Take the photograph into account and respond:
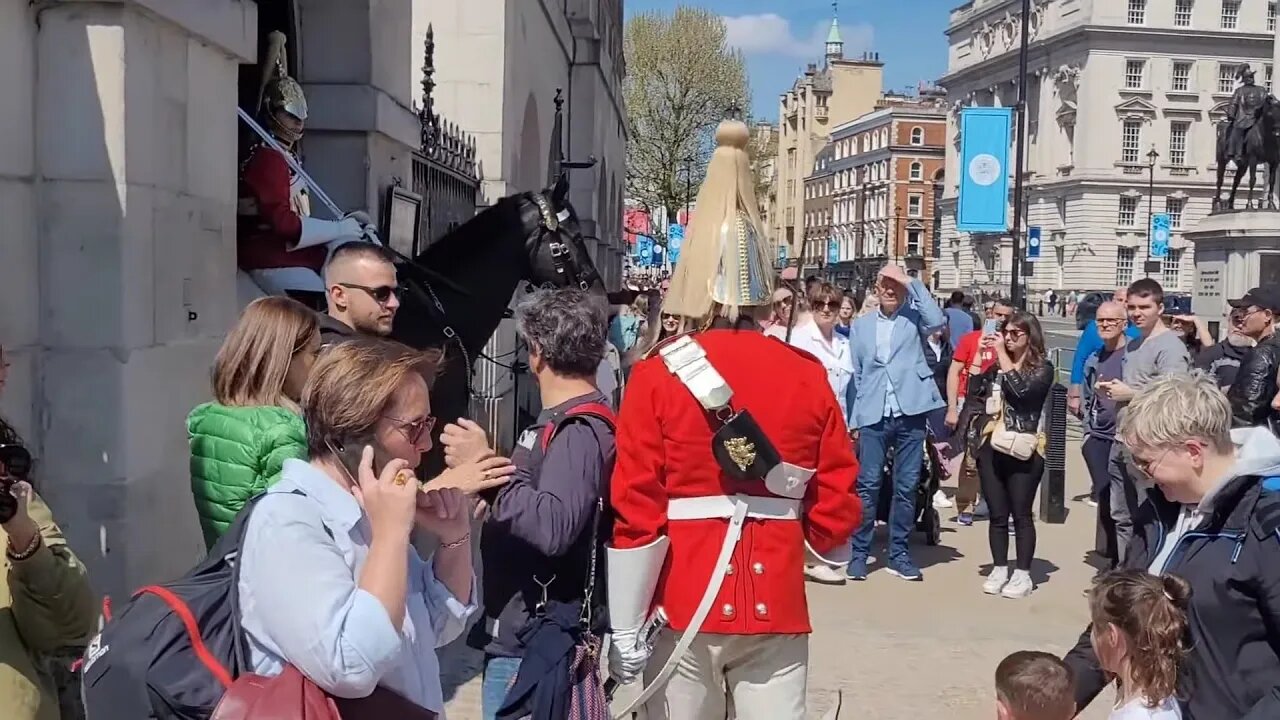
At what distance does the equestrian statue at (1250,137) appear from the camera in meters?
26.0

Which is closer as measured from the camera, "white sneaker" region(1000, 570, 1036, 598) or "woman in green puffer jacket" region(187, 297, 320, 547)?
"woman in green puffer jacket" region(187, 297, 320, 547)

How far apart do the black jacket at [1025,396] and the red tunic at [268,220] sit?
4151mm

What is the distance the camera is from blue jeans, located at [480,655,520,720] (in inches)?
127

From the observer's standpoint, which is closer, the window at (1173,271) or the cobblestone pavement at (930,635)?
the cobblestone pavement at (930,635)

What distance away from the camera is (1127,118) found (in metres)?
74.6

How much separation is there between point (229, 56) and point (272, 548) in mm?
3422

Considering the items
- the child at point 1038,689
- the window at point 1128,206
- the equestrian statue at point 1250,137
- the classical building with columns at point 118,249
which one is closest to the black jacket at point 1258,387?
the child at point 1038,689

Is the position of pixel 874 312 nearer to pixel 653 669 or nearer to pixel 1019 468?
pixel 1019 468

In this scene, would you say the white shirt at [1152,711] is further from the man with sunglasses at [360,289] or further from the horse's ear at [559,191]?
the horse's ear at [559,191]

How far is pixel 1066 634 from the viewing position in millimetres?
6715

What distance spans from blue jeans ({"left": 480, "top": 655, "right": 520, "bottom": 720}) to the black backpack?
4.00 feet

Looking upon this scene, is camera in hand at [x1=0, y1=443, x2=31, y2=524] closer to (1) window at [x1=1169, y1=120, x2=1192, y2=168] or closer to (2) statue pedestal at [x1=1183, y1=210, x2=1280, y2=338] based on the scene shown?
(2) statue pedestal at [x1=1183, y1=210, x2=1280, y2=338]

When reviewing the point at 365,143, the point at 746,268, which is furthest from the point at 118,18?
the point at 365,143

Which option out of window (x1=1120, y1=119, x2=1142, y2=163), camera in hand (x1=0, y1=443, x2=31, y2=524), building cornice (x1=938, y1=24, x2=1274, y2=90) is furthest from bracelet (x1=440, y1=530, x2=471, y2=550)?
window (x1=1120, y1=119, x2=1142, y2=163)
